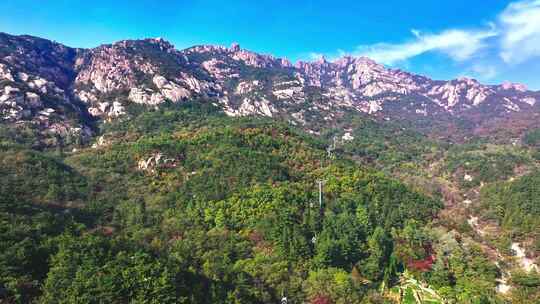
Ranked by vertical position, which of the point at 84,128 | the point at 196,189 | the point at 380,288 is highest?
the point at 84,128

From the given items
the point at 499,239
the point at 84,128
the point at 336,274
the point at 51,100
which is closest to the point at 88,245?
the point at 336,274

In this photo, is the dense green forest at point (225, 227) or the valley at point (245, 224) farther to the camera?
the valley at point (245, 224)

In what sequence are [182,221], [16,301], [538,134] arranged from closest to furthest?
[16,301]
[182,221]
[538,134]

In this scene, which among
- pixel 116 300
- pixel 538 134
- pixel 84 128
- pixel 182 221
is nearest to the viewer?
pixel 116 300

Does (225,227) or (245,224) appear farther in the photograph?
(245,224)

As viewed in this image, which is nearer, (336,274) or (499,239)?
(336,274)

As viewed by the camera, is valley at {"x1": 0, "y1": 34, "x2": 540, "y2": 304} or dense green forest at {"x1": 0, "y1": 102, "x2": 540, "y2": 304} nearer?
dense green forest at {"x1": 0, "y1": 102, "x2": 540, "y2": 304}

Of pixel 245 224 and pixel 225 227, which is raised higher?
pixel 245 224

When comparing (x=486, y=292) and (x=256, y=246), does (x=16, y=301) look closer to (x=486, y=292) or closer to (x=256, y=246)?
(x=256, y=246)
